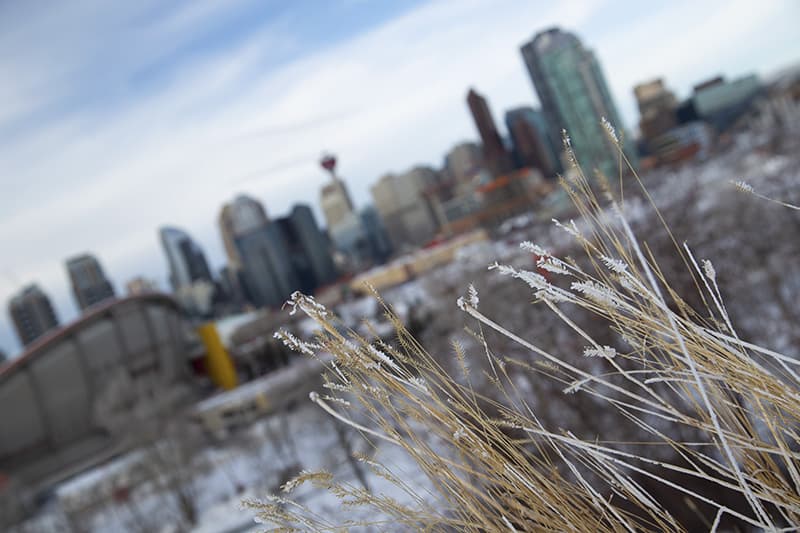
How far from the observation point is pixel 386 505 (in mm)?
1006

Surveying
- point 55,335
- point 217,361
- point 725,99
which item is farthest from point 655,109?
point 55,335

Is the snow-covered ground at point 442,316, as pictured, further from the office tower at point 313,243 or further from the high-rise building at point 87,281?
the high-rise building at point 87,281

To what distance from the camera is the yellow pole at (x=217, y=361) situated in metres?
32.8

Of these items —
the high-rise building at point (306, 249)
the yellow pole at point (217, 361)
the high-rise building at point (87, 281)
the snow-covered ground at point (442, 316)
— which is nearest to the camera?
the snow-covered ground at point (442, 316)

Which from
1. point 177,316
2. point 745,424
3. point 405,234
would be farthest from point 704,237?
point 405,234

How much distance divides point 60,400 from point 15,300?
29008 mm

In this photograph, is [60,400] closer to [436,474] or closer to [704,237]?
[704,237]

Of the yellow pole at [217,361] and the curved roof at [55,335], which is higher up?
the curved roof at [55,335]

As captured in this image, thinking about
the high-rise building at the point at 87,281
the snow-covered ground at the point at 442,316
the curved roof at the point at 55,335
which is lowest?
the snow-covered ground at the point at 442,316

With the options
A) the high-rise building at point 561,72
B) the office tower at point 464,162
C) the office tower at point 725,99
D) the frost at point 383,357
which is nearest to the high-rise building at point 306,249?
the office tower at point 464,162

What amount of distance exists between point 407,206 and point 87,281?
90.1ft

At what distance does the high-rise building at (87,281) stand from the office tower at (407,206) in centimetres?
2429

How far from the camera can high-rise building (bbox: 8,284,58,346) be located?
50.2 m

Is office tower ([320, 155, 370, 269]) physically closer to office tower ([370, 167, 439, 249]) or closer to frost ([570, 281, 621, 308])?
office tower ([370, 167, 439, 249])
